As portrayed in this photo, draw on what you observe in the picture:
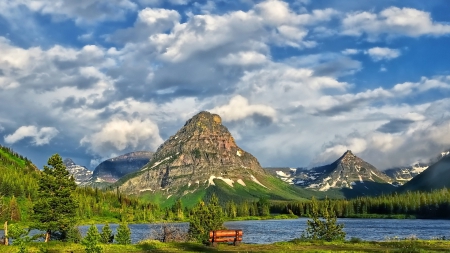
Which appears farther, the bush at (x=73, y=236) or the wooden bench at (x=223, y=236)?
the bush at (x=73, y=236)

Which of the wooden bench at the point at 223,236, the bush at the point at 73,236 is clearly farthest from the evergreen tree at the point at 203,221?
the bush at the point at 73,236

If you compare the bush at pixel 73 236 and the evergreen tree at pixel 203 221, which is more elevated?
the evergreen tree at pixel 203 221

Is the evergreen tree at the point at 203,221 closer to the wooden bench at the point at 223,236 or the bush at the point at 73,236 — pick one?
the wooden bench at the point at 223,236

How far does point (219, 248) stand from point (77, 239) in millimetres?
40286

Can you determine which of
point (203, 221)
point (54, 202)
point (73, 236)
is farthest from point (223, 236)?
point (73, 236)

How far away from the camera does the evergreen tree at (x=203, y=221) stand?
253 feet

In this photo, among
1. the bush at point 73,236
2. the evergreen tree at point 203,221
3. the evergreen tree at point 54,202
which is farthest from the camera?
the bush at point 73,236

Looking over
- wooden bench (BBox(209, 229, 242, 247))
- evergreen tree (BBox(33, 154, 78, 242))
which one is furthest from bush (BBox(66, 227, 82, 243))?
wooden bench (BBox(209, 229, 242, 247))

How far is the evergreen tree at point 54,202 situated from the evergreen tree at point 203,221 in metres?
23.8

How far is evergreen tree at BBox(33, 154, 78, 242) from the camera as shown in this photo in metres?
81.4

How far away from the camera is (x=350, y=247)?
55844 millimetres

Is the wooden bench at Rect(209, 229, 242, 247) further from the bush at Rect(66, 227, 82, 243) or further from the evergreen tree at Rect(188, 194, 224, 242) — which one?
the bush at Rect(66, 227, 82, 243)

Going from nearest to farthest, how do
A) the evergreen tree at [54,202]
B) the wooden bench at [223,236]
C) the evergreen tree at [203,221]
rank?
the wooden bench at [223,236]
the evergreen tree at [203,221]
the evergreen tree at [54,202]

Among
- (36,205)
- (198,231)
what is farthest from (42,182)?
(198,231)
